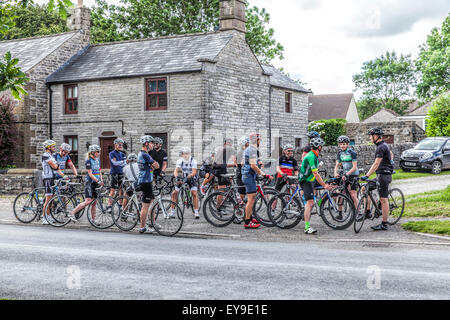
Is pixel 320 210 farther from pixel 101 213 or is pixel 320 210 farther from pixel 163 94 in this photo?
pixel 163 94

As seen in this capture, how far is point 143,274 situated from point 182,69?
786 inches

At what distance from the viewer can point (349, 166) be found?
12.6m

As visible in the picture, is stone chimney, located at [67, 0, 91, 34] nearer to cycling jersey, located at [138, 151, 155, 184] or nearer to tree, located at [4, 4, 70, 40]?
tree, located at [4, 4, 70, 40]

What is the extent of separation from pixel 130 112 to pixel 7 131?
248 inches

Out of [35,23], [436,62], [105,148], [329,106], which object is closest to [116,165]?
[105,148]

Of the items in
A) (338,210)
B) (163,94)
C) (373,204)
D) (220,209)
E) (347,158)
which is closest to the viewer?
(338,210)

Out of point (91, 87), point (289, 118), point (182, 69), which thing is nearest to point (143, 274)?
point (182, 69)

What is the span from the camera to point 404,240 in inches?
403

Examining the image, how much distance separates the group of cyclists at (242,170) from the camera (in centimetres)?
1109

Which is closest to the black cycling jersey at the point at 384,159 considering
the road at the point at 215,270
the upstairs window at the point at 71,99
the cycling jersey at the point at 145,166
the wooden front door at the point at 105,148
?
the road at the point at 215,270

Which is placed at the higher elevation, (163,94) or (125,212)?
(163,94)

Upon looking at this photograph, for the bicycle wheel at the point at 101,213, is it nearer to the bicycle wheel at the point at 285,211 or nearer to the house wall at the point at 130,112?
the bicycle wheel at the point at 285,211

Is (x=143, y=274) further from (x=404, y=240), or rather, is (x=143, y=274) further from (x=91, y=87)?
(x=91, y=87)

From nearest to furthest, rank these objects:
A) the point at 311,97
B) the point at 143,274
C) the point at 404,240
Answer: the point at 143,274, the point at 404,240, the point at 311,97
